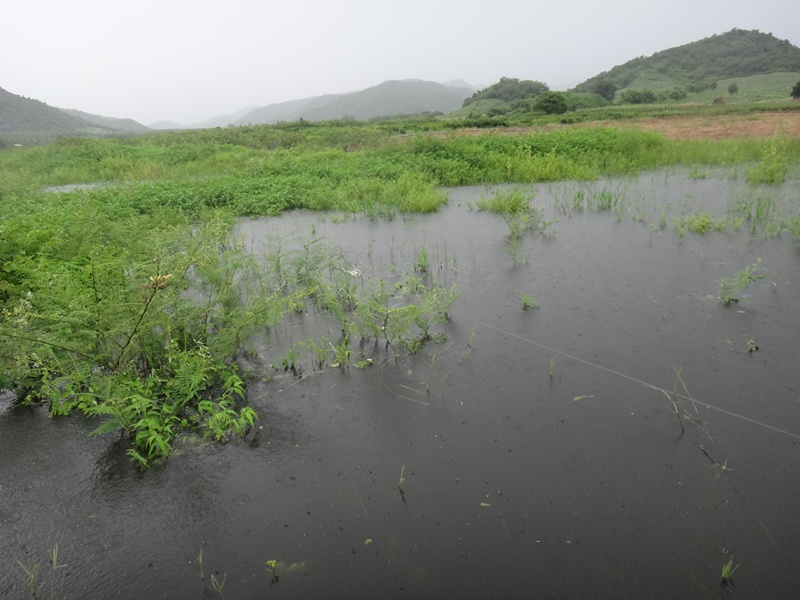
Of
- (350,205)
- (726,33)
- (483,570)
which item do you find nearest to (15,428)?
(483,570)

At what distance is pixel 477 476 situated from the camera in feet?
9.10

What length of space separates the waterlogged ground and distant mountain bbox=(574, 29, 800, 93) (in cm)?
5825

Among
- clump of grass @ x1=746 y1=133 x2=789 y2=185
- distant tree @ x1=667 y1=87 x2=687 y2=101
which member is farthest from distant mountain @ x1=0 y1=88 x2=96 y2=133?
clump of grass @ x1=746 y1=133 x2=789 y2=185

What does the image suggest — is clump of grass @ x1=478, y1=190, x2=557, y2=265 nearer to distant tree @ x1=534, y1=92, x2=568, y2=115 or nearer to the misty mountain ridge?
distant tree @ x1=534, y1=92, x2=568, y2=115

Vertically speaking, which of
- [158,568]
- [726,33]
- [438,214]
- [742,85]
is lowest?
[158,568]

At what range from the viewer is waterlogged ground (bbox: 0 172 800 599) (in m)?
2.28

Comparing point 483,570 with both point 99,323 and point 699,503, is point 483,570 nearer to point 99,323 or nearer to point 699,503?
point 699,503

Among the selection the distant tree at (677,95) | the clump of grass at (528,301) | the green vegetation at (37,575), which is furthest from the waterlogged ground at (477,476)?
the distant tree at (677,95)

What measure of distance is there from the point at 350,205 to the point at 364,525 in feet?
22.8

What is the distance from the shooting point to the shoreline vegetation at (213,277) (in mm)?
3168

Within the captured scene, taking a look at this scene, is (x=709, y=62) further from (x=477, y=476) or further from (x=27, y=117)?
(x=27, y=117)

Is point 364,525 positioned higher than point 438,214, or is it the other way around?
point 438,214

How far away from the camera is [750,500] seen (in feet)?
8.21

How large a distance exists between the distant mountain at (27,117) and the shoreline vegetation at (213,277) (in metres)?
87.5
